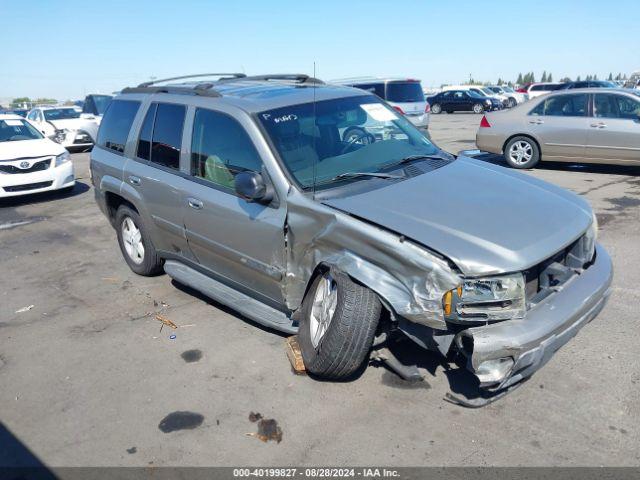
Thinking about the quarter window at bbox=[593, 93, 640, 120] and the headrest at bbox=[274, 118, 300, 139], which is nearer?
the headrest at bbox=[274, 118, 300, 139]

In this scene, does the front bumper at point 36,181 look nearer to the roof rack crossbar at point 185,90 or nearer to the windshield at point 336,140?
the roof rack crossbar at point 185,90

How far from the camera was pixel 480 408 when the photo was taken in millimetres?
3312

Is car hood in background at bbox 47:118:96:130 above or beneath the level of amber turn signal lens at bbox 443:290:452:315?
above

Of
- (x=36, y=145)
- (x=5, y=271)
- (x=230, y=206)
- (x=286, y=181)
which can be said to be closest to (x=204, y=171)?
(x=230, y=206)

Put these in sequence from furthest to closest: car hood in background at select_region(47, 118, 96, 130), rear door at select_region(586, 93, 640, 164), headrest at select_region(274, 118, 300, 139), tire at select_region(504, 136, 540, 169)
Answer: car hood in background at select_region(47, 118, 96, 130)
tire at select_region(504, 136, 540, 169)
rear door at select_region(586, 93, 640, 164)
headrest at select_region(274, 118, 300, 139)

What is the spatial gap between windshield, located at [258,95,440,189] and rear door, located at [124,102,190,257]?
106 centimetres

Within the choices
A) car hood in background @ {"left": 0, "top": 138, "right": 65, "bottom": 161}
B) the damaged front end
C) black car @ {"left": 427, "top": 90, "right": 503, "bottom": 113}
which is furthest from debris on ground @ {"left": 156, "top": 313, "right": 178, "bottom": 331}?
black car @ {"left": 427, "top": 90, "right": 503, "bottom": 113}

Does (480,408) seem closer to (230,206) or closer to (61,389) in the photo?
(230,206)

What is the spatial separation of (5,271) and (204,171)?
11.3 ft

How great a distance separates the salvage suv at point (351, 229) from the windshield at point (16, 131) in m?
6.39

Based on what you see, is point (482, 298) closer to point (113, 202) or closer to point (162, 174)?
point (162, 174)

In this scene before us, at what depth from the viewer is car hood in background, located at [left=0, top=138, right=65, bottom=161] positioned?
9586 millimetres

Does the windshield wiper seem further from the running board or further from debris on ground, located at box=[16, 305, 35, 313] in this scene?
debris on ground, located at box=[16, 305, 35, 313]

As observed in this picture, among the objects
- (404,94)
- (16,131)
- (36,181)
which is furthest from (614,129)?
(16,131)
